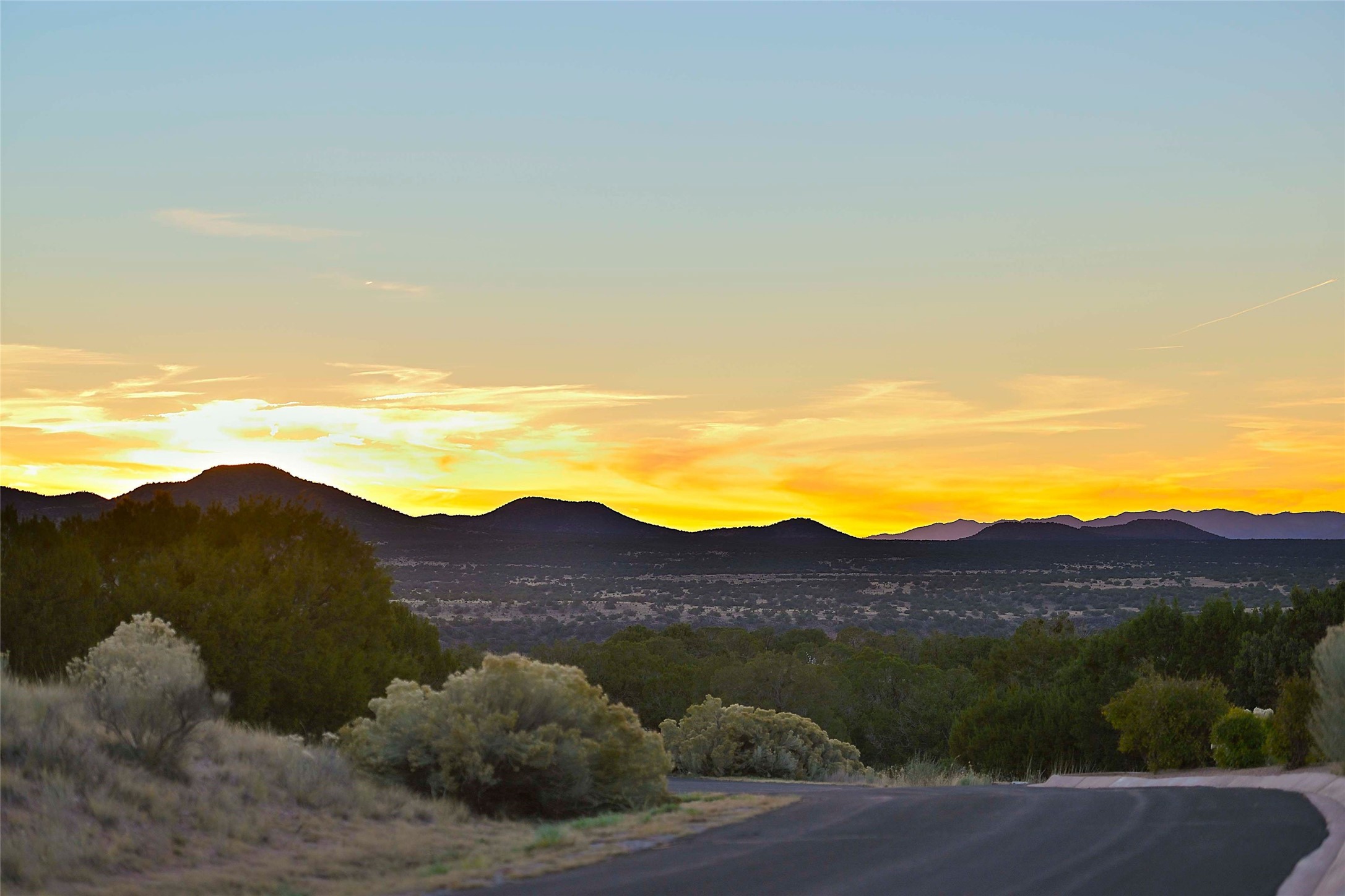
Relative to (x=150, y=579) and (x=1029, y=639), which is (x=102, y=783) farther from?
(x=1029, y=639)

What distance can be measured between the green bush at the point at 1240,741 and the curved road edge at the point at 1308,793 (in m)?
0.49

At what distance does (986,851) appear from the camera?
13.5m

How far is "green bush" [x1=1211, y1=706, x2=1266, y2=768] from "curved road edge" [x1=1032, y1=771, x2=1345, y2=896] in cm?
49

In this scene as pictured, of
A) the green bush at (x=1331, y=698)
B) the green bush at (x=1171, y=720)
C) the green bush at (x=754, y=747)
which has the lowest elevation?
the green bush at (x=754, y=747)

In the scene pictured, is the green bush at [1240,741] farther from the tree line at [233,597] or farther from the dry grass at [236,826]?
the tree line at [233,597]

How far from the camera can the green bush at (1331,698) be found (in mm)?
19344

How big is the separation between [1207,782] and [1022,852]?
36.8 ft

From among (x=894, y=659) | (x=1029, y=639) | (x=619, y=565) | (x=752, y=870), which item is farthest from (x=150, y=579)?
(x=619, y=565)

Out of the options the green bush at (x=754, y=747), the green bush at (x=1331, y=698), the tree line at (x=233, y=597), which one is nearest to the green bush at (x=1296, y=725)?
the green bush at (x=1331, y=698)

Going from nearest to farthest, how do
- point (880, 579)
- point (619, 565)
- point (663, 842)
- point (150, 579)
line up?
point (663, 842) → point (150, 579) → point (880, 579) → point (619, 565)

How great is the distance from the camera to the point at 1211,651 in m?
42.5

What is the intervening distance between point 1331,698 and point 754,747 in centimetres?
1425

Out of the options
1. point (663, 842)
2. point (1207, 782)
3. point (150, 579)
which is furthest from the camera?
point (150, 579)

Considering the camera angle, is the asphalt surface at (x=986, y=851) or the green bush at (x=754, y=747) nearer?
the asphalt surface at (x=986, y=851)
